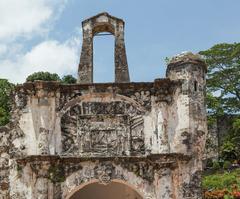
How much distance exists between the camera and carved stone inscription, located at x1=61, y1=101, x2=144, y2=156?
491 inches

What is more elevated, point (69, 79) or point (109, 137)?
point (69, 79)

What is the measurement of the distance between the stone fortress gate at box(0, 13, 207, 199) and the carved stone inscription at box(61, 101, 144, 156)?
0.07 ft

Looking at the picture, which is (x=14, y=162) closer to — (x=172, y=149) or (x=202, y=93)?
(x=172, y=149)

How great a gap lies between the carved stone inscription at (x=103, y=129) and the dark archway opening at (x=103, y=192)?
148 inches

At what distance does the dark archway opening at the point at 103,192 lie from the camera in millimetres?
16062

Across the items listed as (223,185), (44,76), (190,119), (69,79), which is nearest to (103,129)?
(190,119)

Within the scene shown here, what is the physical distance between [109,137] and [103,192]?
4.40 metres

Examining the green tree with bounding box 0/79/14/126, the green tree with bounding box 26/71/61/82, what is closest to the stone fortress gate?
the green tree with bounding box 0/79/14/126

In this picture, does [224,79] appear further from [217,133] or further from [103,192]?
[103,192]

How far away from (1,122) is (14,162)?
513 inches

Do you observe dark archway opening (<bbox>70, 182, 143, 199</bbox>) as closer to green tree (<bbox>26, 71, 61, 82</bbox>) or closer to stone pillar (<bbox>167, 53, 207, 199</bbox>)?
stone pillar (<bbox>167, 53, 207, 199</bbox>)

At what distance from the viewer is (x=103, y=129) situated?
1255 cm

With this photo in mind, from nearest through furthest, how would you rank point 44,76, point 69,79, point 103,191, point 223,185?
point 103,191 → point 223,185 → point 44,76 → point 69,79

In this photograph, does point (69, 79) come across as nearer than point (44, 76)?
No
